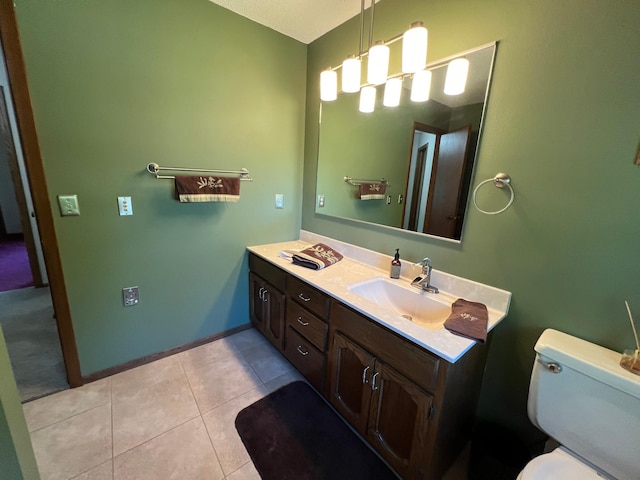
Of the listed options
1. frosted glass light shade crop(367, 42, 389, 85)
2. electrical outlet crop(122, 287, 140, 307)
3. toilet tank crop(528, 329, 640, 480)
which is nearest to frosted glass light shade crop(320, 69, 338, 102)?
frosted glass light shade crop(367, 42, 389, 85)

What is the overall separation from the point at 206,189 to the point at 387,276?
1.33 metres

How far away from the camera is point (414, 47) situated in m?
1.09

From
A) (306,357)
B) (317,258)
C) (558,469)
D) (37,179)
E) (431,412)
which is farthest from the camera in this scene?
(317,258)

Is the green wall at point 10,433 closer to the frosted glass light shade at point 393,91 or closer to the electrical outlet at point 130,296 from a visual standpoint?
the electrical outlet at point 130,296

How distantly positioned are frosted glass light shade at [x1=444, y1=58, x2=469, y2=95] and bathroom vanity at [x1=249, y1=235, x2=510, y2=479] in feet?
3.12

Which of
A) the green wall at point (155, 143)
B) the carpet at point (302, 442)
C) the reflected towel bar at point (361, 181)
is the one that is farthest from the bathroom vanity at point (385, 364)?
the green wall at point (155, 143)

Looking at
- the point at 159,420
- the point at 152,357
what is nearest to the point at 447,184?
the point at 159,420

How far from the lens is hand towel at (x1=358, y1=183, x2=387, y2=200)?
5.91ft

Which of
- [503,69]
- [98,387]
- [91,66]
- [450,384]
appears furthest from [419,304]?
[91,66]

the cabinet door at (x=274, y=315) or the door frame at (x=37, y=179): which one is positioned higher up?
the door frame at (x=37, y=179)

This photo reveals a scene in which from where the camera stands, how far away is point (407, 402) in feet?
3.62

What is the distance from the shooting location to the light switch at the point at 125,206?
5.22 ft

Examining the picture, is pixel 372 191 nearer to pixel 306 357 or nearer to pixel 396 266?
pixel 396 266

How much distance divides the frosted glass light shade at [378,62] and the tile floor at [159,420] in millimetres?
1903
